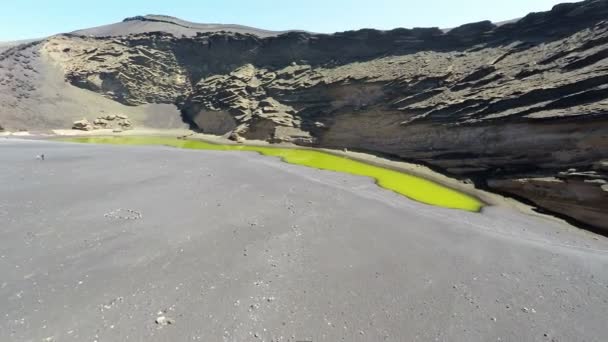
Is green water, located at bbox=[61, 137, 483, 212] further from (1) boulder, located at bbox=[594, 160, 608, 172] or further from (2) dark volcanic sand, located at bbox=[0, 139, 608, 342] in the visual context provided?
(1) boulder, located at bbox=[594, 160, 608, 172]

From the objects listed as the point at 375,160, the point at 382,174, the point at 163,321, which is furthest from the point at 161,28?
the point at 163,321

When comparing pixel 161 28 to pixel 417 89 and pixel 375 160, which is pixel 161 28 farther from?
pixel 375 160

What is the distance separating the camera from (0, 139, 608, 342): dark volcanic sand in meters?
7.21

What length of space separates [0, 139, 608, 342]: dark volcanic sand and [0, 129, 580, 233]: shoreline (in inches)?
88.2

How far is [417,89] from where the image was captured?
34.2 meters

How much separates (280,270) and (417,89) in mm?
29675

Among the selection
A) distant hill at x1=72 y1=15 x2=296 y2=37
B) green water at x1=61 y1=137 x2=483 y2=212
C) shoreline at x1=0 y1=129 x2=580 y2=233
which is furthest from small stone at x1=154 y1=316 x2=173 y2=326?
distant hill at x1=72 y1=15 x2=296 y2=37

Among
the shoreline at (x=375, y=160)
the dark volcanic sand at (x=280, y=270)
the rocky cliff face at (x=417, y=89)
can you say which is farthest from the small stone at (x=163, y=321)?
the rocky cliff face at (x=417, y=89)

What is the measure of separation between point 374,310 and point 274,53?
174 ft

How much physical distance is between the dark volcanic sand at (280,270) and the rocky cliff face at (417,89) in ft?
20.6

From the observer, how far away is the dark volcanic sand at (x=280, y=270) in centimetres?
721

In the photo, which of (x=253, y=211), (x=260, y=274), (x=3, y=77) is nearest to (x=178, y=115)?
(x=3, y=77)

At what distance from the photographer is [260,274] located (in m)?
9.12

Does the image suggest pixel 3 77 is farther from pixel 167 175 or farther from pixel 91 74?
pixel 167 175
